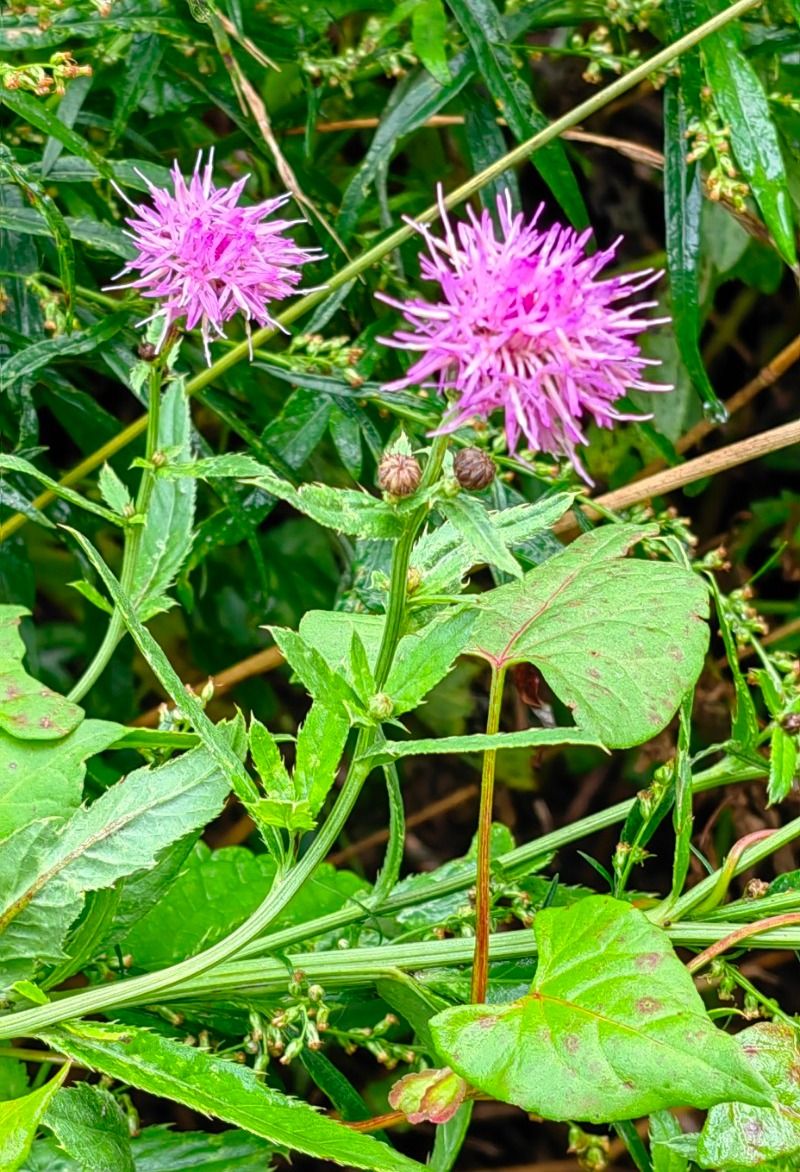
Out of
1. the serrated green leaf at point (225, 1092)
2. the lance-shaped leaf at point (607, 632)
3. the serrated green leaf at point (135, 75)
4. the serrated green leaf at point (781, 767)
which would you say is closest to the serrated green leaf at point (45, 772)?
the serrated green leaf at point (225, 1092)

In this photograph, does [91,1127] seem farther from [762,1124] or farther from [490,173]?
[490,173]

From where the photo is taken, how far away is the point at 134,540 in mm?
760

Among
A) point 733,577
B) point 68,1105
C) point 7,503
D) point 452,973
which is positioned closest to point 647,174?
point 733,577

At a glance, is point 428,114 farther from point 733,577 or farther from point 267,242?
point 733,577

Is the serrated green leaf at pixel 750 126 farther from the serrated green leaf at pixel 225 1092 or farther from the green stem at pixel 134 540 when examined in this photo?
the serrated green leaf at pixel 225 1092

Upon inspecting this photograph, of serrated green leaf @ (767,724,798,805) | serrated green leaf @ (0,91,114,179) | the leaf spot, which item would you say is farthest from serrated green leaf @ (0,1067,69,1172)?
serrated green leaf @ (0,91,114,179)

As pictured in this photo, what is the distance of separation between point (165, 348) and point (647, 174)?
1184 mm

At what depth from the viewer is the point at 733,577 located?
4.66 ft

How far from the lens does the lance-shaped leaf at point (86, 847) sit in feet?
1.98

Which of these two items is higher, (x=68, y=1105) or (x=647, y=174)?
(x=647, y=174)

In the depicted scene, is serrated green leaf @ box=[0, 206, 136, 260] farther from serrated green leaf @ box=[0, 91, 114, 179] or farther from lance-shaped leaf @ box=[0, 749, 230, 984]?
lance-shaped leaf @ box=[0, 749, 230, 984]

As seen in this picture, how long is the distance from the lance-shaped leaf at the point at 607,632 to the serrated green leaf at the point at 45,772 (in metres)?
0.22

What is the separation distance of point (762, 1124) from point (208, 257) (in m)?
0.47

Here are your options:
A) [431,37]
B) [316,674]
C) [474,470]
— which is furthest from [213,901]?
[431,37]
